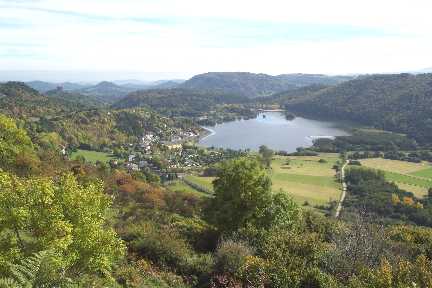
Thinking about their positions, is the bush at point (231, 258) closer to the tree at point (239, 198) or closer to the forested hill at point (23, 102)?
the tree at point (239, 198)

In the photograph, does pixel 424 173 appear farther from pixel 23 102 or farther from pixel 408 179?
pixel 23 102

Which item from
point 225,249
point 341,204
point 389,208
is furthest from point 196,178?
point 225,249

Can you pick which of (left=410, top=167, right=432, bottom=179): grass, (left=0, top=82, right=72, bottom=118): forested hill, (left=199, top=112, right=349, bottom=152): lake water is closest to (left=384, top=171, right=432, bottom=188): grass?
(left=410, top=167, right=432, bottom=179): grass

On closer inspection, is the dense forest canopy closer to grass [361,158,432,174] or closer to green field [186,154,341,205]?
green field [186,154,341,205]

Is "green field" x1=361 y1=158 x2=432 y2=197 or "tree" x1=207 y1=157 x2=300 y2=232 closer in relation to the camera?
"tree" x1=207 y1=157 x2=300 y2=232

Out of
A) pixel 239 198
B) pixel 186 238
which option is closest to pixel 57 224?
pixel 186 238

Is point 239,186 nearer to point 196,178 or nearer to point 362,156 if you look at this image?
point 196,178

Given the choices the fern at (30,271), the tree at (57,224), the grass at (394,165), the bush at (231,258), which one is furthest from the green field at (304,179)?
the fern at (30,271)
